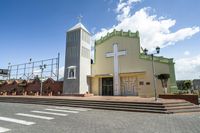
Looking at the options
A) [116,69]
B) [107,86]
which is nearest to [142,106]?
[116,69]

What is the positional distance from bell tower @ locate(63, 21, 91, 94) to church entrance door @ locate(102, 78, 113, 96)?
253cm

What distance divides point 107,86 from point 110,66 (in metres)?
3.14

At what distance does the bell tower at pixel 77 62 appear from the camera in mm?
22016

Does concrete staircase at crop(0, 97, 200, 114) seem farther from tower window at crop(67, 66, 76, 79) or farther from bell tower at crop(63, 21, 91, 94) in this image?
tower window at crop(67, 66, 76, 79)

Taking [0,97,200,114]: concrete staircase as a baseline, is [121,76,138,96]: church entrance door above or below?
above

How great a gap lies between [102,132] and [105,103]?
7.21 meters

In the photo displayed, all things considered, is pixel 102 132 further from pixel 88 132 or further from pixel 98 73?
pixel 98 73

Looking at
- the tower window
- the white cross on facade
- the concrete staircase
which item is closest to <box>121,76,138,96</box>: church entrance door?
the white cross on facade

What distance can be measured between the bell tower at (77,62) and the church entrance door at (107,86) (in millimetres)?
2532

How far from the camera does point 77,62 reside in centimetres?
2227

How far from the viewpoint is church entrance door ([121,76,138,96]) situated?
2136 centimetres

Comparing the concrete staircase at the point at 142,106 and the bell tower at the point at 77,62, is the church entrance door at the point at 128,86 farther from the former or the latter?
the concrete staircase at the point at 142,106

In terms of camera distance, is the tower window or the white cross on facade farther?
the tower window

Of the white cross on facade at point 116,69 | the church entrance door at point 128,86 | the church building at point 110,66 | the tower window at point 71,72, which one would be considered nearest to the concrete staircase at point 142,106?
the church building at point 110,66
